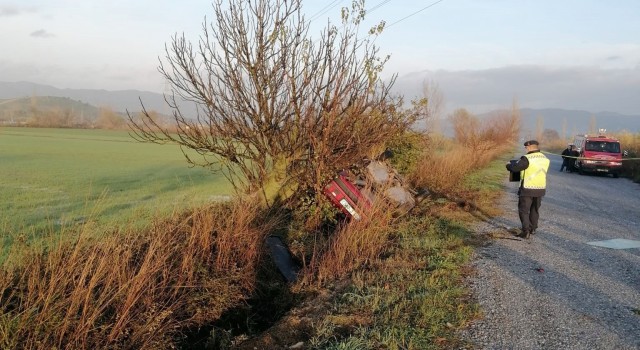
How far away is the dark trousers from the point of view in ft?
32.4

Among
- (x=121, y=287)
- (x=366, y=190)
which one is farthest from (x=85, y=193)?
(x=121, y=287)

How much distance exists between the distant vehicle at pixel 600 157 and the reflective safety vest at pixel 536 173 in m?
20.7

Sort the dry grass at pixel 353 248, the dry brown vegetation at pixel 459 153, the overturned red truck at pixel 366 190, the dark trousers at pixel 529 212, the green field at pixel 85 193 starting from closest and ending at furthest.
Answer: the dry grass at pixel 353 248
the green field at pixel 85 193
the dark trousers at pixel 529 212
the overturned red truck at pixel 366 190
the dry brown vegetation at pixel 459 153

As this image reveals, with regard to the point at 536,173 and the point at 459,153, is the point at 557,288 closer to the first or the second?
the point at 536,173

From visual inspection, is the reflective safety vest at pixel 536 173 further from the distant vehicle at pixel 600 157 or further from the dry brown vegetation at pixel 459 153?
the distant vehicle at pixel 600 157

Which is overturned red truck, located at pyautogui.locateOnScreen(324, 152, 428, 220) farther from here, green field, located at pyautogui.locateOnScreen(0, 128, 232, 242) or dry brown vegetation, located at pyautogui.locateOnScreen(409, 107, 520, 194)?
dry brown vegetation, located at pyautogui.locateOnScreen(409, 107, 520, 194)

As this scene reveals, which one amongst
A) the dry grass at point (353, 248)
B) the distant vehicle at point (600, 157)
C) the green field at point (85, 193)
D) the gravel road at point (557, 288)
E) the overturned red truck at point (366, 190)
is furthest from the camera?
the distant vehicle at point (600, 157)

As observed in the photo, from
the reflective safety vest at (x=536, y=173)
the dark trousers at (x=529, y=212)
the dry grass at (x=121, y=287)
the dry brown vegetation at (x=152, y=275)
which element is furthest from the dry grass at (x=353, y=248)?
the reflective safety vest at (x=536, y=173)

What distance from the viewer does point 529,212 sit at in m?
10.1

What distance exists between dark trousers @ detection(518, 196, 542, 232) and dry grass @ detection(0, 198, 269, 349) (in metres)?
5.49

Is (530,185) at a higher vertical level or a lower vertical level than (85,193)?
higher

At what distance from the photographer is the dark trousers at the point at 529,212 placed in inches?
389

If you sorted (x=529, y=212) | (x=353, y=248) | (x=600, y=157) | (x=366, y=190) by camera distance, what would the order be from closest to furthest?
(x=353, y=248) < (x=529, y=212) < (x=366, y=190) < (x=600, y=157)

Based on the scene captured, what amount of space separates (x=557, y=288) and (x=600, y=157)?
81.4ft
